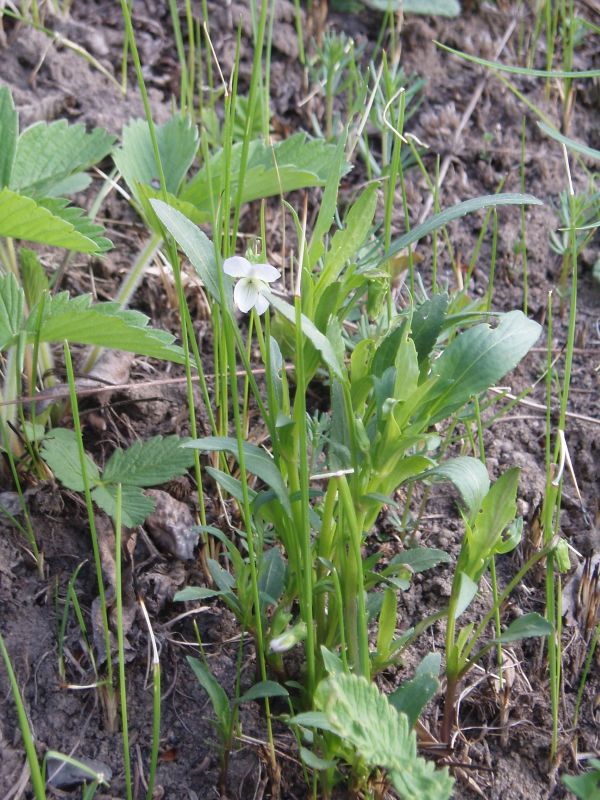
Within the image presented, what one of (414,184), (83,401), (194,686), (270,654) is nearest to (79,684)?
(194,686)

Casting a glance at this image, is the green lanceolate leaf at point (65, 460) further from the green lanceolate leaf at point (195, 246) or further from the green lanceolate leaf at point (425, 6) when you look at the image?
the green lanceolate leaf at point (425, 6)

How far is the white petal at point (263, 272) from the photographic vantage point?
1061 mm

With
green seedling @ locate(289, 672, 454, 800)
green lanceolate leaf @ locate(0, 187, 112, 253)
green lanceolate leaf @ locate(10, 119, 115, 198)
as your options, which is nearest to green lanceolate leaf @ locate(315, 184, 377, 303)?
green lanceolate leaf @ locate(0, 187, 112, 253)

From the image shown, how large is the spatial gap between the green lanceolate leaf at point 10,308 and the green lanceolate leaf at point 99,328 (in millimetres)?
21

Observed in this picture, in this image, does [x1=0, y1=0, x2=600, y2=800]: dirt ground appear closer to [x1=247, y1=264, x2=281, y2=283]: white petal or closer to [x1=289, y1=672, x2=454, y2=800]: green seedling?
[x1=289, y1=672, x2=454, y2=800]: green seedling

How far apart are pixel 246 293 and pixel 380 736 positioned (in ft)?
1.81

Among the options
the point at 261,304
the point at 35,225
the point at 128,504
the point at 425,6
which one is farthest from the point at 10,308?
the point at 425,6

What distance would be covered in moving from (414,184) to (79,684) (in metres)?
1.44

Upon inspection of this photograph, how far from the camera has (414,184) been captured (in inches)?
83.3

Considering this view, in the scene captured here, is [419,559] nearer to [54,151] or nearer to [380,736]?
[380,736]

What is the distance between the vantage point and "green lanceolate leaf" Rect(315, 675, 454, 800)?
2.74ft

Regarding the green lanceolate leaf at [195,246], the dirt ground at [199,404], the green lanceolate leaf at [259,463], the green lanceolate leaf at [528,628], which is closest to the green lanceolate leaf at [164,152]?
the dirt ground at [199,404]

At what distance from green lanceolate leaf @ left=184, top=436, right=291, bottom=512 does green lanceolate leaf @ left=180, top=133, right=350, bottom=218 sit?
1.47ft

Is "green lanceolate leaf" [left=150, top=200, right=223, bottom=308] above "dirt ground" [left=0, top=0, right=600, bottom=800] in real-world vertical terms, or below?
above
